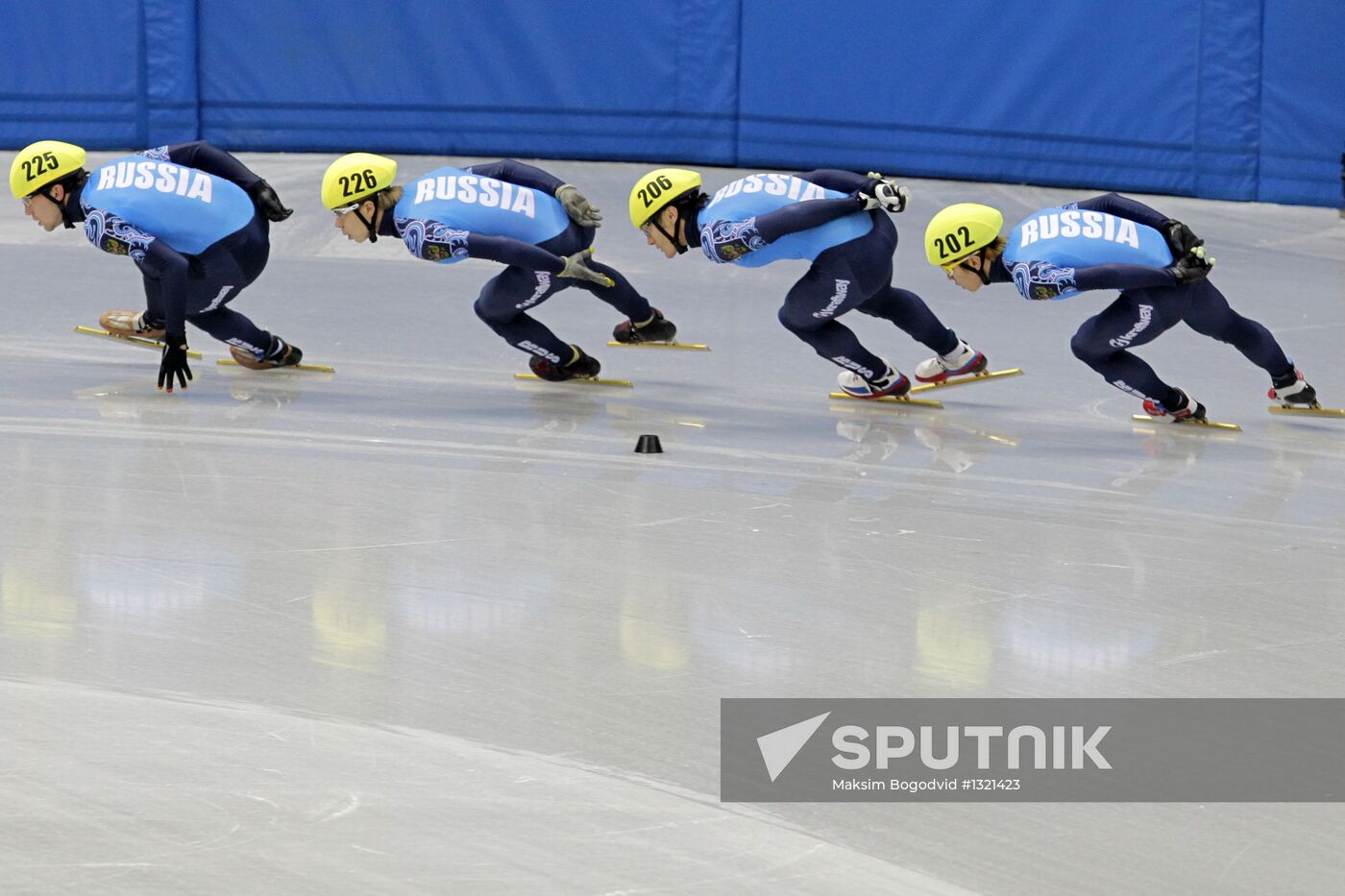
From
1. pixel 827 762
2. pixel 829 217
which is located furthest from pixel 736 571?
pixel 829 217

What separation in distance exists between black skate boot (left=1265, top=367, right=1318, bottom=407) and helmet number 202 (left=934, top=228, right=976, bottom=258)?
148cm

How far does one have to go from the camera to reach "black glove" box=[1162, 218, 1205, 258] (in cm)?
661

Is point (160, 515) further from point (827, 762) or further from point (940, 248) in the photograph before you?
point (940, 248)

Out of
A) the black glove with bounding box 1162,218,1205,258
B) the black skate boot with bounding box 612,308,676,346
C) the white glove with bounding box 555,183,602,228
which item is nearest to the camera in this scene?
the black glove with bounding box 1162,218,1205,258

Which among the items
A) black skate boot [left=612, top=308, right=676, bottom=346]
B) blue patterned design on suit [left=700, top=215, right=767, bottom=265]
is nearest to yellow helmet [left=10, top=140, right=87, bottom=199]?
black skate boot [left=612, top=308, right=676, bottom=346]

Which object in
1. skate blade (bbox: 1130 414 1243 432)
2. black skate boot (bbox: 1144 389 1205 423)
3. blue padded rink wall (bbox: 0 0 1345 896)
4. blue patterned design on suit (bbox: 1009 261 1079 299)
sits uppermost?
blue patterned design on suit (bbox: 1009 261 1079 299)

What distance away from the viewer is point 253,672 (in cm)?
414

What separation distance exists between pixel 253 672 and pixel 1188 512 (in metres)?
3.14

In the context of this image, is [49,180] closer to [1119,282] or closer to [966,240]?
[966,240]

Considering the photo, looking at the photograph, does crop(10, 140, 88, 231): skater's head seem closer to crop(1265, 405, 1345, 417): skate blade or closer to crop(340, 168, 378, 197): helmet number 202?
crop(340, 168, 378, 197): helmet number 202

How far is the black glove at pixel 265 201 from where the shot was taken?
752 centimetres

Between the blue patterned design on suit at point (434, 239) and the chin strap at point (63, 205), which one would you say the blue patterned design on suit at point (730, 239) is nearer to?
the blue patterned design on suit at point (434, 239)

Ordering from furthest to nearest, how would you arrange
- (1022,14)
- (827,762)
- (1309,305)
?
(1022,14) < (1309,305) < (827,762)

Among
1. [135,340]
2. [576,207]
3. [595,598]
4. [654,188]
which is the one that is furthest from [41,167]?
[595,598]
